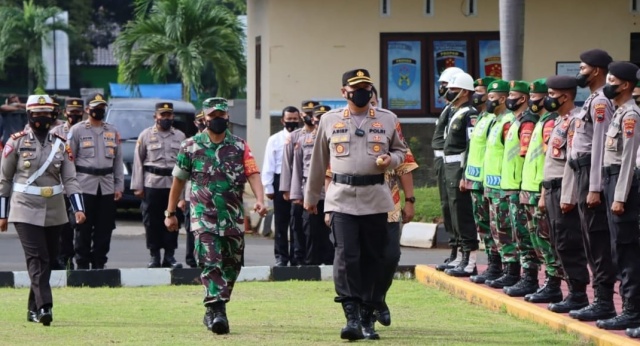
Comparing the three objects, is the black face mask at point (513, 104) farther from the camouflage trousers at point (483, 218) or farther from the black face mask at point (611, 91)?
the black face mask at point (611, 91)

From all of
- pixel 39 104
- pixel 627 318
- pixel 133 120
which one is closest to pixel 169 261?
pixel 39 104

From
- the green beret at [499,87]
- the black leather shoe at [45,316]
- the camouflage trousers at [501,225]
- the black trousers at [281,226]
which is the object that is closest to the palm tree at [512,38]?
the black trousers at [281,226]

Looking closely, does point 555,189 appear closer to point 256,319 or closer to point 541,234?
point 541,234

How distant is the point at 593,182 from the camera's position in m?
10.6

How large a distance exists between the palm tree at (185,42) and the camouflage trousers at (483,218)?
21.8 metres

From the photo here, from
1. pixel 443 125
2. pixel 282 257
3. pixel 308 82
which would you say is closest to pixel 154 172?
pixel 282 257

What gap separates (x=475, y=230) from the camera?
48.0 ft

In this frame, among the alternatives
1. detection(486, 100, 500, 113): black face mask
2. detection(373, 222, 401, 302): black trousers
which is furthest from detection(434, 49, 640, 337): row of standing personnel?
detection(373, 222, 401, 302): black trousers

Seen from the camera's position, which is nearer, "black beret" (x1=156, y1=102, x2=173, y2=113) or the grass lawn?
the grass lawn

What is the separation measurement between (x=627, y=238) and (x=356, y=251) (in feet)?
6.88

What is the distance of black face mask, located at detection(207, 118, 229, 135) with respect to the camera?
11531 mm

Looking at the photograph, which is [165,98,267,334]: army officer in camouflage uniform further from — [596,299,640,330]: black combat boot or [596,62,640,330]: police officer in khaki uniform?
[596,299,640,330]: black combat boot

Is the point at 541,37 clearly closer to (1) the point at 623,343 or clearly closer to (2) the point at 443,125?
(2) the point at 443,125

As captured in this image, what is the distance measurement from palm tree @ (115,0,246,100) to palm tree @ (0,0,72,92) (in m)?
17.7
